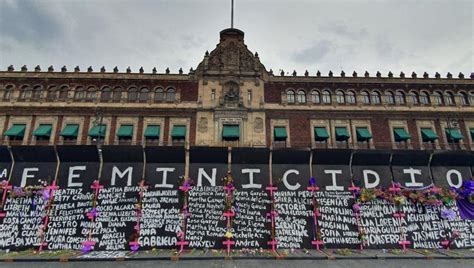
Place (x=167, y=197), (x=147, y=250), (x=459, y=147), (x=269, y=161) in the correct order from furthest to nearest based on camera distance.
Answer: (x=459, y=147)
(x=269, y=161)
(x=167, y=197)
(x=147, y=250)

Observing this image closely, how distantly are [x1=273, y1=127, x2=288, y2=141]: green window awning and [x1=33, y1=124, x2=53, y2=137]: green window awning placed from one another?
67.6 feet

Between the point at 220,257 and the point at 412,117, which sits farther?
the point at 412,117

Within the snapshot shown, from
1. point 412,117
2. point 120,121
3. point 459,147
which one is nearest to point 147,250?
point 120,121

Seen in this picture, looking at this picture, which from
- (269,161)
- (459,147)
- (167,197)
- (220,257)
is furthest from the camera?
(459,147)

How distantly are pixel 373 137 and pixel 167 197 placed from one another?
20622mm

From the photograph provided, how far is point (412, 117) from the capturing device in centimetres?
2402

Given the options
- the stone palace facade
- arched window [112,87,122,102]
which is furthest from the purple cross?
arched window [112,87,122,102]

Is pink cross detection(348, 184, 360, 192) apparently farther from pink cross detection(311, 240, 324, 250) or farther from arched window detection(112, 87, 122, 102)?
arched window detection(112, 87, 122, 102)

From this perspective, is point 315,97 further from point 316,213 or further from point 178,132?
point 316,213

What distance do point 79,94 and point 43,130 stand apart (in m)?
4.45

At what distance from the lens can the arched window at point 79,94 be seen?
23.8 meters

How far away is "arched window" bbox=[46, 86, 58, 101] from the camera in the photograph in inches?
930

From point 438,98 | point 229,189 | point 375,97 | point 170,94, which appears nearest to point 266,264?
point 229,189

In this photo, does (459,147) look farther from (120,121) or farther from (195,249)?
(120,121)
